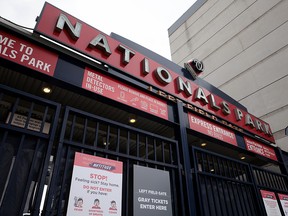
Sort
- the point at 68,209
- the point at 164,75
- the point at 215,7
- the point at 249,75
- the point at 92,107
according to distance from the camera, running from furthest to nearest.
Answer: the point at 215,7, the point at 249,75, the point at 92,107, the point at 164,75, the point at 68,209

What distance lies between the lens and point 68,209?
8.56 ft

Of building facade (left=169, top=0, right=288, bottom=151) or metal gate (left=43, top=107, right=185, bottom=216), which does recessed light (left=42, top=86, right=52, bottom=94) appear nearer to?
metal gate (left=43, top=107, right=185, bottom=216)

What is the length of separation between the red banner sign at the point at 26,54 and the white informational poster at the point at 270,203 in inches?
233

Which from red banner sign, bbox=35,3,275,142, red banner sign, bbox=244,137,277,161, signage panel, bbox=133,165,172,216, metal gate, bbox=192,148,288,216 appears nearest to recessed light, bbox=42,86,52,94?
red banner sign, bbox=35,3,275,142

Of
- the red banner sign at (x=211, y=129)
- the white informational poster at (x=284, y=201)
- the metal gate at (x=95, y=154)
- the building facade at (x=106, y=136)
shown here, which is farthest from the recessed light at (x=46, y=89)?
the white informational poster at (x=284, y=201)

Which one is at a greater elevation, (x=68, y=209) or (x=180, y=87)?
(x=180, y=87)

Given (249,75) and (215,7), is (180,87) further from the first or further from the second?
(215,7)

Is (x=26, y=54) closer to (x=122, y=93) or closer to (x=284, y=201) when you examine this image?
(x=122, y=93)

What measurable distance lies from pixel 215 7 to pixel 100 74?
16658mm

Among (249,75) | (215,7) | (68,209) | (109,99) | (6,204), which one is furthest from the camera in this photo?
(215,7)

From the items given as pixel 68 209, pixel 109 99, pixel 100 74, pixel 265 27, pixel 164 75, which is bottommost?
pixel 68 209

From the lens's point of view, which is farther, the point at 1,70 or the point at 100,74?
the point at 1,70

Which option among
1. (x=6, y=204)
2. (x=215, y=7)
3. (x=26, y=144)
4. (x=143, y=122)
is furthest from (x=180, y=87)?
(x=215, y=7)

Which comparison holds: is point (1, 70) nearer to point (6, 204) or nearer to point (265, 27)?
point (6, 204)
